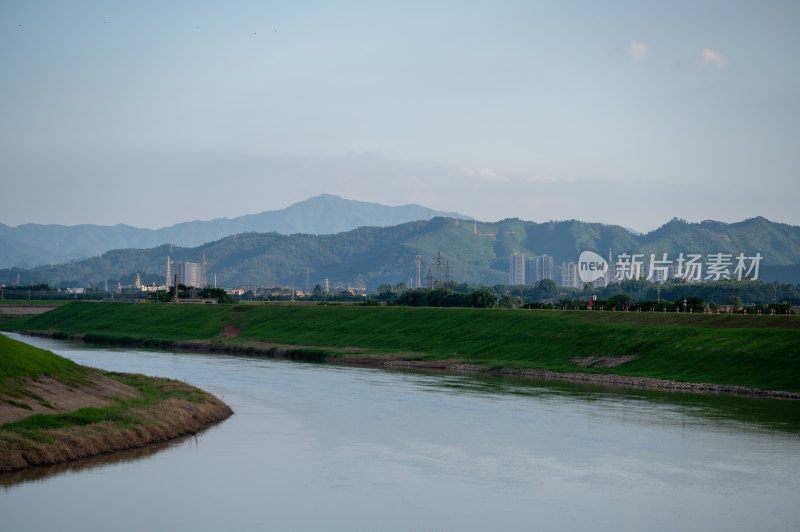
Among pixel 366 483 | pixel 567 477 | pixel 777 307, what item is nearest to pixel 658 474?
pixel 567 477

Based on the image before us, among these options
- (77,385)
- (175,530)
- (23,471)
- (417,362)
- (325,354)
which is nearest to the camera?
(175,530)

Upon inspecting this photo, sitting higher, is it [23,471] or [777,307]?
[777,307]

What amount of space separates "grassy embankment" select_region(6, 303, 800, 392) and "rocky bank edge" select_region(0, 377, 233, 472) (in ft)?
106

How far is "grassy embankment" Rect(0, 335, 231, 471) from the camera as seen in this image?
27719 millimetres

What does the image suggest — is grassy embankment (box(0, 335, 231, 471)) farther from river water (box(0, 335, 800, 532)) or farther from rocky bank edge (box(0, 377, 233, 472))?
river water (box(0, 335, 800, 532))

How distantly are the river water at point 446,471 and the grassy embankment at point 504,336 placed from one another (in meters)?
8.86

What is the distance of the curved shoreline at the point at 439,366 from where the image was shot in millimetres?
53469

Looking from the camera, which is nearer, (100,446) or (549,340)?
(100,446)

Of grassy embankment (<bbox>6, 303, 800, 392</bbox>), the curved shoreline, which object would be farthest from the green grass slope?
grassy embankment (<bbox>6, 303, 800, 392</bbox>)

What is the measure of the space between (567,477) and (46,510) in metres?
16.4

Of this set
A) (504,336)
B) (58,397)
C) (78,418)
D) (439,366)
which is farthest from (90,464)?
(504,336)

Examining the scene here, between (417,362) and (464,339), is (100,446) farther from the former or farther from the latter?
(464,339)

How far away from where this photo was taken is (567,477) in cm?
2903

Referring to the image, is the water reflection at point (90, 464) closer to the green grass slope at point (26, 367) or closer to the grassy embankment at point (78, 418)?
the grassy embankment at point (78, 418)
